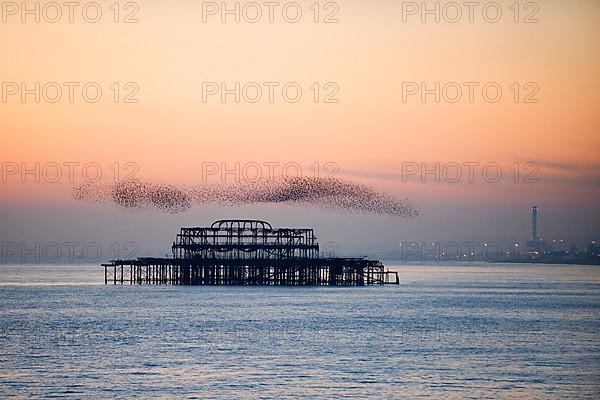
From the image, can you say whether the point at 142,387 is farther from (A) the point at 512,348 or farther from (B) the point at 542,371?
(A) the point at 512,348

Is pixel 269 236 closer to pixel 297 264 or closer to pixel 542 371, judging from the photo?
pixel 297 264

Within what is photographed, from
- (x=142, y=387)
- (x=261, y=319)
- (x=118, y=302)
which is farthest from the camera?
(x=118, y=302)

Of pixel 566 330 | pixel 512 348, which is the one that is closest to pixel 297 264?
pixel 566 330

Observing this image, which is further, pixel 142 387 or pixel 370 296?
pixel 370 296

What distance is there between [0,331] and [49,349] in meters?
11.4

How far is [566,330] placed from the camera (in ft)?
215

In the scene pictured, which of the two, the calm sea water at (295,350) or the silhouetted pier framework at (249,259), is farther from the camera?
the silhouetted pier framework at (249,259)

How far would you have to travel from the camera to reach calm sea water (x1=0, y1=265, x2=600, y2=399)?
130 feet

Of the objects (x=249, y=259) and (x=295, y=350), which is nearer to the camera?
(x=295, y=350)

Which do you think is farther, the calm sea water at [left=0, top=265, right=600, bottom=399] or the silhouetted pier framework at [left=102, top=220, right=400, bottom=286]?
the silhouetted pier framework at [left=102, top=220, right=400, bottom=286]

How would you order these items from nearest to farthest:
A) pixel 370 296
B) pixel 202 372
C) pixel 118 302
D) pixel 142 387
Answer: pixel 142 387 < pixel 202 372 < pixel 118 302 < pixel 370 296

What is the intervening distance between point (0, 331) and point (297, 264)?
5706cm

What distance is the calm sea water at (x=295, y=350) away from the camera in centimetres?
3956

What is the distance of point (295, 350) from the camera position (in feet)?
169
